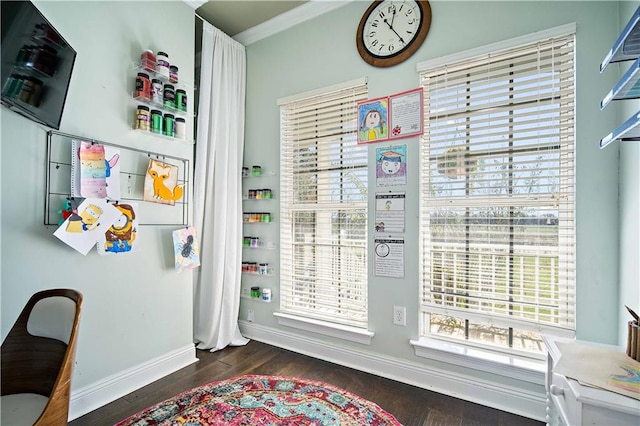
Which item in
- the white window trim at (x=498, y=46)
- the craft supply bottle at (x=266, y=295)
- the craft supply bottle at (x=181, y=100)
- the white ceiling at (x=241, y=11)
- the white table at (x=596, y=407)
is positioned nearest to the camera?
the white table at (x=596, y=407)

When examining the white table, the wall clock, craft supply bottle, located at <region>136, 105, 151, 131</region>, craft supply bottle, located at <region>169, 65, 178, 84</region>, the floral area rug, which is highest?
the wall clock

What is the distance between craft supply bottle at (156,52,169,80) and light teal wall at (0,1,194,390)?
13 cm

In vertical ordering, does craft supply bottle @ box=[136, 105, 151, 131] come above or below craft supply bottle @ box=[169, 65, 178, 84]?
below

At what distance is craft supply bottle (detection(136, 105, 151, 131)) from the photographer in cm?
193

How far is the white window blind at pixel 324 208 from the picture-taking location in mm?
2311

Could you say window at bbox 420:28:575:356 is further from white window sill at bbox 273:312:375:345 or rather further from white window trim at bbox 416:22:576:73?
white window sill at bbox 273:312:375:345

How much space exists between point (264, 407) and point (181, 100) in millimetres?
2126

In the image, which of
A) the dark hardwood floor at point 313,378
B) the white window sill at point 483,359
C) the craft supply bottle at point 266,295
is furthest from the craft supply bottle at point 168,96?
the white window sill at point 483,359

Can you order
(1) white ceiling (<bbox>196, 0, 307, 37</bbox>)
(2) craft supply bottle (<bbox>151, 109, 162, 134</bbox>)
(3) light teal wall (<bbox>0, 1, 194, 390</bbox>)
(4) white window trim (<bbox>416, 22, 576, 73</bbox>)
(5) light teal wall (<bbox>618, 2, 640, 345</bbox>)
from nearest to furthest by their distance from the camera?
(5) light teal wall (<bbox>618, 2, 640, 345</bbox>), (3) light teal wall (<bbox>0, 1, 194, 390</bbox>), (4) white window trim (<bbox>416, 22, 576, 73</bbox>), (2) craft supply bottle (<bbox>151, 109, 162, 134</bbox>), (1) white ceiling (<bbox>196, 0, 307, 37</bbox>)

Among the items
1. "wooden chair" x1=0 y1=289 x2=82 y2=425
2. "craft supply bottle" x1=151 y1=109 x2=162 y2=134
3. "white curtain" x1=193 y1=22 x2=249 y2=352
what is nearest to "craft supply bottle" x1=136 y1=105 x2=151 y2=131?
"craft supply bottle" x1=151 y1=109 x2=162 y2=134

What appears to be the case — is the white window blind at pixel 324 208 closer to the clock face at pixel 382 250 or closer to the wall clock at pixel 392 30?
the clock face at pixel 382 250

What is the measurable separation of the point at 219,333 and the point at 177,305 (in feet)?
1.58

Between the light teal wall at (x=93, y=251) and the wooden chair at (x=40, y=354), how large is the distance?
216 millimetres

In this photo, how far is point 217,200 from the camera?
8.39 feet
